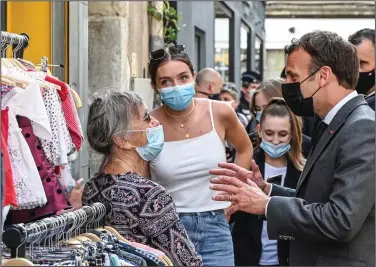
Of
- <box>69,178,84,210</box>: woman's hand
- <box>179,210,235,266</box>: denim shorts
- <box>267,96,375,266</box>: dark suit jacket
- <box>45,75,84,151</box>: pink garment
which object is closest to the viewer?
<box>267,96,375,266</box>: dark suit jacket

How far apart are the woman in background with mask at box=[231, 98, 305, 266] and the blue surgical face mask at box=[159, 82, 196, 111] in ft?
2.20

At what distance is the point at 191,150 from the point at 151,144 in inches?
24.8

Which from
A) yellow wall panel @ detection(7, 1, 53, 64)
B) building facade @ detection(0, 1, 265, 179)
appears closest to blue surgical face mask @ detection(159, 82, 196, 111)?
building facade @ detection(0, 1, 265, 179)

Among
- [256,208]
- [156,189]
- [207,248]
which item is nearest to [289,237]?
[256,208]

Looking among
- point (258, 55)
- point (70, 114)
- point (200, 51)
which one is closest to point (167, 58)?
point (70, 114)

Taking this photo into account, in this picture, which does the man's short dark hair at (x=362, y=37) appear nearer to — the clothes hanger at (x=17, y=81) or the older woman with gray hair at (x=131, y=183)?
the older woman with gray hair at (x=131, y=183)

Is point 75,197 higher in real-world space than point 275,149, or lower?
lower

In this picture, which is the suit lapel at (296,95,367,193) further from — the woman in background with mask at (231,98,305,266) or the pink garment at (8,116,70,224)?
the woman in background with mask at (231,98,305,266)

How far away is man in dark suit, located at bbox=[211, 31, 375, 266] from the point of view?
9.60 ft

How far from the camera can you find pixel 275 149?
4.98 m

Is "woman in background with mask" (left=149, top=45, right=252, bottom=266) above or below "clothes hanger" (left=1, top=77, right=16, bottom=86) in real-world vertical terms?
below

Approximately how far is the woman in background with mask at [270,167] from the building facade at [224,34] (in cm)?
559

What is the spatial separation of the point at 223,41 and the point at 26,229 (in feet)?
53.4

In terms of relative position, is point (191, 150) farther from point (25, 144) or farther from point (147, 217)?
point (25, 144)
